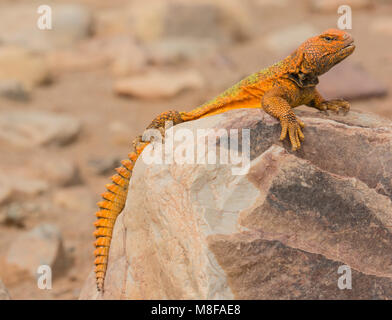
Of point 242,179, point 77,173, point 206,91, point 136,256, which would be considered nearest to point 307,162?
point 242,179

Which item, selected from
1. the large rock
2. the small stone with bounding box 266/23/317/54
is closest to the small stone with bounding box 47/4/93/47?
the small stone with bounding box 266/23/317/54

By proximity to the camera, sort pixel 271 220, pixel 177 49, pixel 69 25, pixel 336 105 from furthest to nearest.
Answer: pixel 69 25, pixel 177 49, pixel 336 105, pixel 271 220

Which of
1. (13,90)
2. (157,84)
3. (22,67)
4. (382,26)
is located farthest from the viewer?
(382,26)

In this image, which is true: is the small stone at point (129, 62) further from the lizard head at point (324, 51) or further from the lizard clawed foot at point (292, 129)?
the lizard clawed foot at point (292, 129)

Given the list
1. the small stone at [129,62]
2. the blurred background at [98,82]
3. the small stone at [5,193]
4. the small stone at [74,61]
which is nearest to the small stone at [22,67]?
the blurred background at [98,82]

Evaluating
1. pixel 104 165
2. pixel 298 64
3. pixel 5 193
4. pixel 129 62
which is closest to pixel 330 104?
pixel 298 64

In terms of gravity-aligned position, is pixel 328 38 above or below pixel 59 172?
above

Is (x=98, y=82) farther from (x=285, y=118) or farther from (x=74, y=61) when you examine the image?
(x=285, y=118)

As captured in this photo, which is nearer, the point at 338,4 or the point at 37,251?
the point at 37,251
